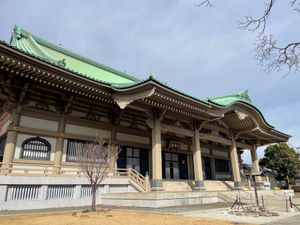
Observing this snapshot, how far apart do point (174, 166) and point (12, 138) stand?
41.9 feet

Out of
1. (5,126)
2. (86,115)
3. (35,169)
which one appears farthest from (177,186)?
(5,126)

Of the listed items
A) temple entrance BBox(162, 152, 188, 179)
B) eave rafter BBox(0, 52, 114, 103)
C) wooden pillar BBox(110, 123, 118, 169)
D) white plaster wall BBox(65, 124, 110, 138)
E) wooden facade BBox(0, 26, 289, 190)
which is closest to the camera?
Result: eave rafter BBox(0, 52, 114, 103)

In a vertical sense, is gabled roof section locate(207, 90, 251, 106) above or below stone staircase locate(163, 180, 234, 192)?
above

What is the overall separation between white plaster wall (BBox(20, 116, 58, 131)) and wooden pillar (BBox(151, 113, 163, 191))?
589 centimetres

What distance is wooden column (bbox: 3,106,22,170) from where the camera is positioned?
478 inches

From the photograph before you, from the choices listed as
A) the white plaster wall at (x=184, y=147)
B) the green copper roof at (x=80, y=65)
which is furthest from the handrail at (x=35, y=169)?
the white plaster wall at (x=184, y=147)

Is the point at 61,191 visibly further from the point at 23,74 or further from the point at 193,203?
the point at 193,203

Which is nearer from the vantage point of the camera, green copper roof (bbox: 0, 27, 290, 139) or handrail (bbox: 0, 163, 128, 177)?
handrail (bbox: 0, 163, 128, 177)

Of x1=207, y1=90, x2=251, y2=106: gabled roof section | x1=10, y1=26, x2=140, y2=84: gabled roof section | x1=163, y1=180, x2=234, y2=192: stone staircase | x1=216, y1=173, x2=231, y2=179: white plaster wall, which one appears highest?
x1=10, y1=26, x2=140, y2=84: gabled roof section

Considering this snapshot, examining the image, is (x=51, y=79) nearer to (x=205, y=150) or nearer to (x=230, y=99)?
(x=230, y=99)

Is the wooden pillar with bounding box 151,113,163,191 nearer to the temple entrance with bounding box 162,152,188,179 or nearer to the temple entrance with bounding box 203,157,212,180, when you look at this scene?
the temple entrance with bounding box 162,152,188,179

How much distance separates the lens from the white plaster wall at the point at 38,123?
13133 millimetres

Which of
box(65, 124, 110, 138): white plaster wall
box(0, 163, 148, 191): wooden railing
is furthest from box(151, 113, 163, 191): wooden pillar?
box(65, 124, 110, 138): white plaster wall

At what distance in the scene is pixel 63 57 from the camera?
20.3 meters
